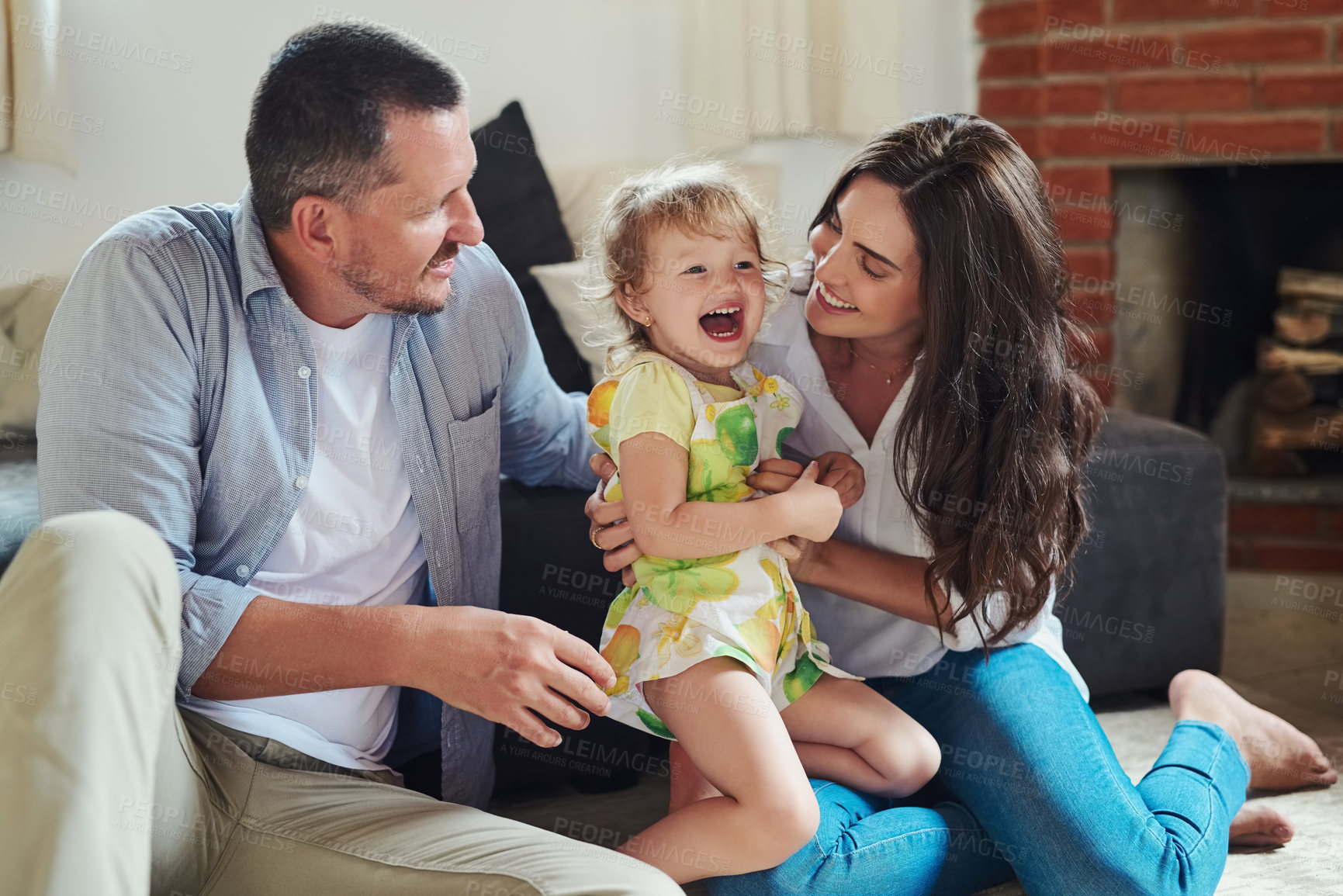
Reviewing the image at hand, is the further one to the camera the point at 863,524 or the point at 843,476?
the point at 863,524

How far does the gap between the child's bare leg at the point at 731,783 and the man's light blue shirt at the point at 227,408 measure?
27 centimetres

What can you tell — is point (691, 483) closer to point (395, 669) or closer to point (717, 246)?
point (717, 246)

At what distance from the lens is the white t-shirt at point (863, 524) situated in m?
1.39

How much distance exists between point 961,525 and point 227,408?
805 millimetres

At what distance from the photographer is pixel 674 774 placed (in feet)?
4.29

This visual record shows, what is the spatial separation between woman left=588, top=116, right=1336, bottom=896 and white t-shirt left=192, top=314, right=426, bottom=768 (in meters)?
0.23

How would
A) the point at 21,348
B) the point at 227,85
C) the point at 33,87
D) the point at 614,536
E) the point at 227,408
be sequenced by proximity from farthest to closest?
the point at 227,85, the point at 33,87, the point at 21,348, the point at 614,536, the point at 227,408

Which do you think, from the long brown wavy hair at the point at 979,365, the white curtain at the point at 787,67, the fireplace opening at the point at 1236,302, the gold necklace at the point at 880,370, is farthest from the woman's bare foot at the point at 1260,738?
the white curtain at the point at 787,67

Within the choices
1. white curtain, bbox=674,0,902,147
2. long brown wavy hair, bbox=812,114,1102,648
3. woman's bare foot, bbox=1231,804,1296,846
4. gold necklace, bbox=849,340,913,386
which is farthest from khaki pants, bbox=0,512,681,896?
white curtain, bbox=674,0,902,147

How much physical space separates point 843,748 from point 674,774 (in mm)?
200

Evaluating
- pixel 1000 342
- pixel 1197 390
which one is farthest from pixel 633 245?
pixel 1197 390

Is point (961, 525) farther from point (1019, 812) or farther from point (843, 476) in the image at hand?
point (1019, 812)

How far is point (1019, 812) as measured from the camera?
132 centimetres

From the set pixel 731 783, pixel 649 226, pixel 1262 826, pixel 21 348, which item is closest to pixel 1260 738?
pixel 1262 826
